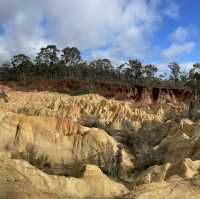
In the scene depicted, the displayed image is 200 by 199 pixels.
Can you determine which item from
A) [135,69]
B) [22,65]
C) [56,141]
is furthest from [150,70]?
[56,141]

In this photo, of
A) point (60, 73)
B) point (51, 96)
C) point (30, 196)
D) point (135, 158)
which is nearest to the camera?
point (30, 196)

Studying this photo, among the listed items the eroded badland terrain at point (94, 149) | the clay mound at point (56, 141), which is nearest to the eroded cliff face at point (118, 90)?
the eroded badland terrain at point (94, 149)

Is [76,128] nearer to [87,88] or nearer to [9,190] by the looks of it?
[9,190]

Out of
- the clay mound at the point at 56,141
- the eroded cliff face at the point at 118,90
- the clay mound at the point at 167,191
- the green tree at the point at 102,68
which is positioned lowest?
the clay mound at the point at 56,141

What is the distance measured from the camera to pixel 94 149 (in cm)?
2523

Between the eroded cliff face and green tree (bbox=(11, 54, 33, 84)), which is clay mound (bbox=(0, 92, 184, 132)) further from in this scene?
green tree (bbox=(11, 54, 33, 84))

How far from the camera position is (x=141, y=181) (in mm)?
14031

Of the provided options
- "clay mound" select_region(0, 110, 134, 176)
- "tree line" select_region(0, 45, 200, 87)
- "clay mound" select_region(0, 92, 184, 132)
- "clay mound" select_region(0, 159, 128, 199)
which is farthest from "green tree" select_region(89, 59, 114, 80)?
"clay mound" select_region(0, 159, 128, 199)

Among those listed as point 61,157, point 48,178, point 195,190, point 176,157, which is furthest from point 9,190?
point 61,157

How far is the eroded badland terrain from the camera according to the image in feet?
36.2

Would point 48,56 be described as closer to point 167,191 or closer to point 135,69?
point 135,69

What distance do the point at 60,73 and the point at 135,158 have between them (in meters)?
50.7

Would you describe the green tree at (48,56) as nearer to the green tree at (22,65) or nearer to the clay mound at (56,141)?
the green tree at (22,65)

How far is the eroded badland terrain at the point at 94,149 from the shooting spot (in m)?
11.0
